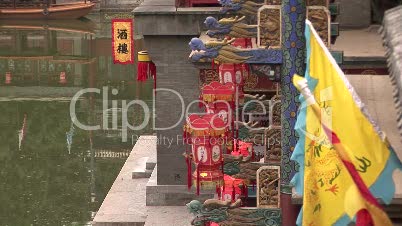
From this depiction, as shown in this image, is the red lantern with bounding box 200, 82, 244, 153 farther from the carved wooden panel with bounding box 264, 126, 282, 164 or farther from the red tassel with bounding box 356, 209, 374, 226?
the red tassel with bounding box 356, 209, 374, 226

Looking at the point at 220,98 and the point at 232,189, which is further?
the point at 220,98

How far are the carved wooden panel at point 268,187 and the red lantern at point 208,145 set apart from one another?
8.15 ft

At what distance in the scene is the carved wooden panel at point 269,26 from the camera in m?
12.3

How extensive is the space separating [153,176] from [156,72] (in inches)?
88.9

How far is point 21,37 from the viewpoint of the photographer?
181 ft

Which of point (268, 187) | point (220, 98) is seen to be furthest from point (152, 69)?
point (268, 187)

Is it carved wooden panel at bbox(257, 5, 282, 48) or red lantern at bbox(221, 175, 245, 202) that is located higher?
carved wooden panel at bbox(257, 5, 282, 48)

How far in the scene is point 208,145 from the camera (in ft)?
47.3

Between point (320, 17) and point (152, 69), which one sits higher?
point (320, 17)

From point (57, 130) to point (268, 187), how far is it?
19.8 meters

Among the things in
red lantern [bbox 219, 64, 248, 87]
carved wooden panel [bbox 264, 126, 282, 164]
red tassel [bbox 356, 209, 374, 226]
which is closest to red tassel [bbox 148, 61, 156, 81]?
red lantern [bbox 219, 64, 248, 87]

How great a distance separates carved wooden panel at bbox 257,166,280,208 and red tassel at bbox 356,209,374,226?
4.80 meters

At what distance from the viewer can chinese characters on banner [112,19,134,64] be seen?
2684 centimetres

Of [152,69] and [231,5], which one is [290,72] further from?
[152,69]
